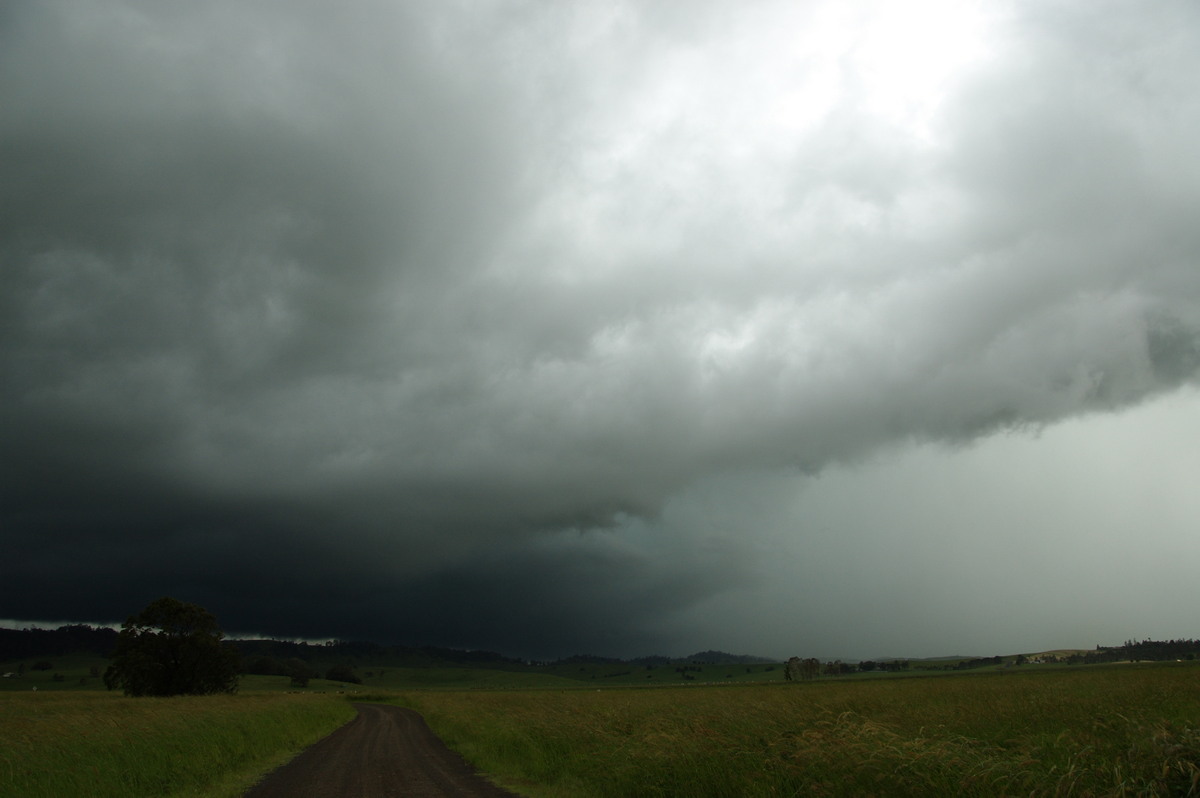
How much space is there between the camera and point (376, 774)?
22609 millimetres

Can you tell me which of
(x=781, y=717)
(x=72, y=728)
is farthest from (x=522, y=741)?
(x=72, y=728)

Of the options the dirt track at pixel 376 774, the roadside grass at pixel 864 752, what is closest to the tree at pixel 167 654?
the dirt track at pixel 376 774

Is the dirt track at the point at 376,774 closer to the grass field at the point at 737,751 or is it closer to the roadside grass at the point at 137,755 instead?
the grass field at the point at 737,751

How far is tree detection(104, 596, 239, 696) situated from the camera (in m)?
77.1

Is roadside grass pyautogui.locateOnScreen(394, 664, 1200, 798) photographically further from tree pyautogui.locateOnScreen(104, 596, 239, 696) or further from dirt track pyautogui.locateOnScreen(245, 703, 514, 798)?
tree pyautogui.locateOnScreen(104, 596, 239, 696)

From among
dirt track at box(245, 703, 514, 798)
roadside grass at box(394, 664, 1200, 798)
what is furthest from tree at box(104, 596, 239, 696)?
roadside grass at box(394, 664, 1200, 798)

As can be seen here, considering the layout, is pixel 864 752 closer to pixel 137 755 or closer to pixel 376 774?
pixel 376 774

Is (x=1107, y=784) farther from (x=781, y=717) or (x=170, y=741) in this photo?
(x=170, y=741)

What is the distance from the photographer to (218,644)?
81.7 m

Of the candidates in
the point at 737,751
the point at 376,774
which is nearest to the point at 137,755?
the point at 376,774

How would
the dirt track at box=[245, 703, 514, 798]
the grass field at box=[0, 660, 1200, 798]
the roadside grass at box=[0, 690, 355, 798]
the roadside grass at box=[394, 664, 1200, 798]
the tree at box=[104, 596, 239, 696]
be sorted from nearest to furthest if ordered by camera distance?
the roadside grass at box=[394, 664, 1200, 798]
the grass field at box=[0, 660, 1200, 798]
the roadside grass at box=[0, 690, 355, 798]
the dirt track at box=[245, 703, 514, 798]
the tree at box=[104, 596, 239, 696]

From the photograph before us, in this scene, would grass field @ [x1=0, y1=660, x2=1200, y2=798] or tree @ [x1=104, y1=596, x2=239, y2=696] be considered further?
tree @ [x1=104, y1=596, x2=239, y2=696]

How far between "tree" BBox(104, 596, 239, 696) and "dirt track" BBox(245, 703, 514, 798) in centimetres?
5561

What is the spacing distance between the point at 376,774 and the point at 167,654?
73.4m
